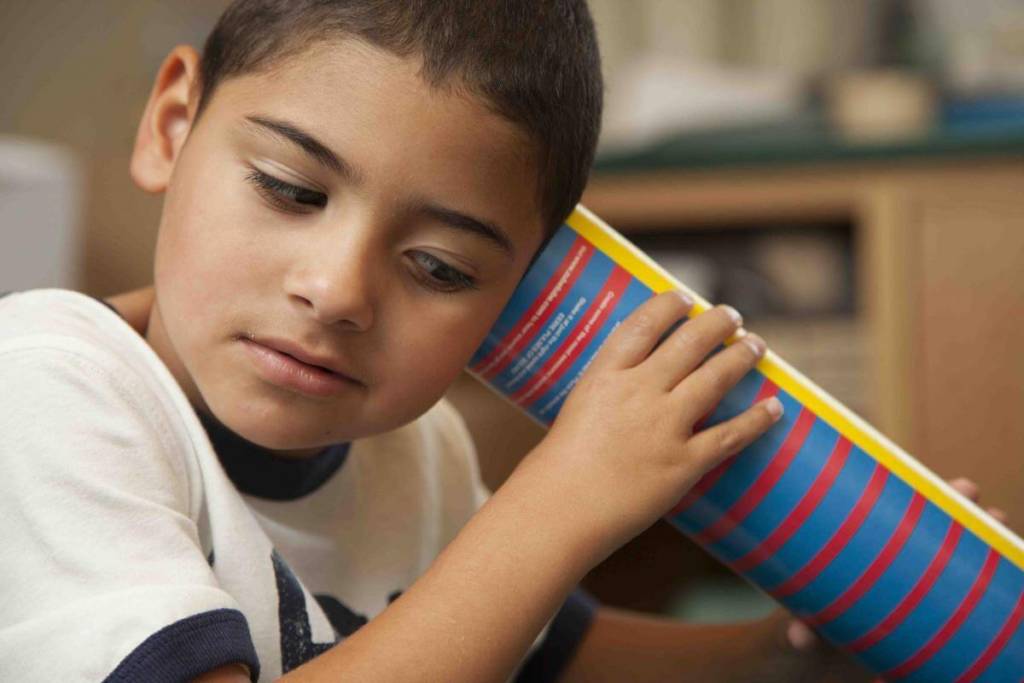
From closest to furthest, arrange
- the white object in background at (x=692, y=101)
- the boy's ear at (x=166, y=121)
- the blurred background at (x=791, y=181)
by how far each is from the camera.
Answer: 1. the boy's ear at (x=166, y=121)
2. the blurred background at (x=791, y=181)
3. the white object in background at (x=692, y=101)

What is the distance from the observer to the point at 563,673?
36.9 inches

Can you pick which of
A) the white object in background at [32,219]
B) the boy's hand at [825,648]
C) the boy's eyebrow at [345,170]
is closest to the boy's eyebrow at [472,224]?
the boy's eyebrow at [345,170]

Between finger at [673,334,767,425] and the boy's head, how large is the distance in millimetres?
124

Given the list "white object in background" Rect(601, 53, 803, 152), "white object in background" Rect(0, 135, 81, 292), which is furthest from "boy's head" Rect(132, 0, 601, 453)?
"white object in background" Rect(601, 53, 803, 152)

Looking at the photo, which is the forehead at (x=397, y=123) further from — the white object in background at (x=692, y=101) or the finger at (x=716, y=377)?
the white object in background at (x=692, y=101)

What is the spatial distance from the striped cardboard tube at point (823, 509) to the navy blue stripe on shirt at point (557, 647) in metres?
0.23

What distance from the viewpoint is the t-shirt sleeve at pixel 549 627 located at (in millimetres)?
941

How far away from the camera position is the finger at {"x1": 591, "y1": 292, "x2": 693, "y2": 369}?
0.71 m

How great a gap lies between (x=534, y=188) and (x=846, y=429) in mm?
246

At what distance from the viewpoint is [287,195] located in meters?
0.65

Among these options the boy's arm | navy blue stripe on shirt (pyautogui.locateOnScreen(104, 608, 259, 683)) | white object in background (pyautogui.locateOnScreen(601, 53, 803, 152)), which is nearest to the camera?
navy blue stripe on shirt (pyautogui.locateOnScreen(104, 608, 259, 683))

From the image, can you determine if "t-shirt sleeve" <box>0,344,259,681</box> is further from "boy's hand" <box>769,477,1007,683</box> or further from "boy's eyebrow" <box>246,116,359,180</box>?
"boy's hand" <box>769,477,1007,683</box>

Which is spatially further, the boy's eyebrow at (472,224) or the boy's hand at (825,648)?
the boy's hand at (825,648)

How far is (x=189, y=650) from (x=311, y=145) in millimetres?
265
